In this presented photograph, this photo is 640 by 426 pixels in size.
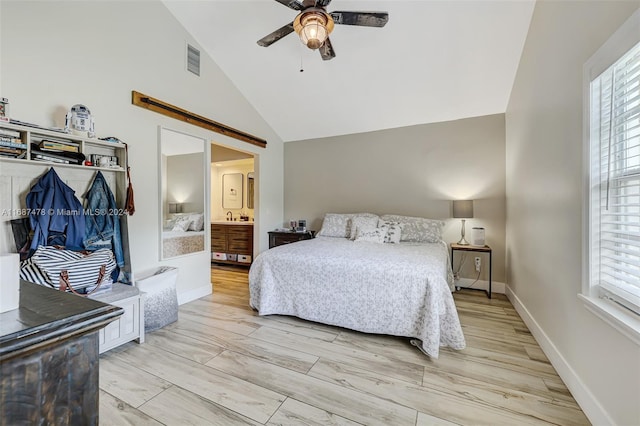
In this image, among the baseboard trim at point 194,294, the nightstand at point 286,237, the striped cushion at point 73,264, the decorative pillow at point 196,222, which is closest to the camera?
the striped cushion at point 73,264

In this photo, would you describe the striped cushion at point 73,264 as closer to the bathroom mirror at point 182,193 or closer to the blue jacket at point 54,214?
the blue jacket at point 54,214

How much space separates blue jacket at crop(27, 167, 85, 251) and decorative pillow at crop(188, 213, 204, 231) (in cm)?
120

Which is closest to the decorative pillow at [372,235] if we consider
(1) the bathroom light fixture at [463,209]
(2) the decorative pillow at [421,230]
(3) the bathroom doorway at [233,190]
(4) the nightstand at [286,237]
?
(2) the decorative pillow at [421,230]

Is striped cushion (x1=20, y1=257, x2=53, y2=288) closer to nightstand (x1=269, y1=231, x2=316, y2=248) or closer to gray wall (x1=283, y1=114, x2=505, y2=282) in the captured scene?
nightstand (x1=269, y1=231, x2=316, y2=248)

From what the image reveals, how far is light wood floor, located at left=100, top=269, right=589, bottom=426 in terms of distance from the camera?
59.8 inches

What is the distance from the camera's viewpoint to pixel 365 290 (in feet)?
7.81

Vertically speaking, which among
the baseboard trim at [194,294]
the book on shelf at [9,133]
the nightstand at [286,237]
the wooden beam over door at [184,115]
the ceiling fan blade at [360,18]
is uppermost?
the ceiling fan blade at [360,18]

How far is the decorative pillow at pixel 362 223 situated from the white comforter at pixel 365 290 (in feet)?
2.48

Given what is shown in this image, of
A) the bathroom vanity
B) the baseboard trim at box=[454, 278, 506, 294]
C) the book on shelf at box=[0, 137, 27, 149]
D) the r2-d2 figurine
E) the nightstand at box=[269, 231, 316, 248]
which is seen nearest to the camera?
the book on shelf at box=[0, 137, 27, 149]

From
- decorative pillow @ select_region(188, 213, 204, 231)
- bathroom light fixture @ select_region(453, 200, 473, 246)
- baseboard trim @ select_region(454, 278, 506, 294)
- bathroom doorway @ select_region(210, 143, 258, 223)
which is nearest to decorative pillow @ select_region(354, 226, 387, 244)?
bathroom light fixture @ select_region(453, 200, 473, 246)

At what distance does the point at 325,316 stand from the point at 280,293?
524 mm

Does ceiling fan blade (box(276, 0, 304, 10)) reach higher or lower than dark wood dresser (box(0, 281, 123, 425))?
higher

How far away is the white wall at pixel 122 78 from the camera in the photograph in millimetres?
2012

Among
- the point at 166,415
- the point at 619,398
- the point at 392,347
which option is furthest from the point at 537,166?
the point at 166,415
